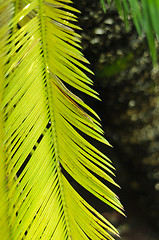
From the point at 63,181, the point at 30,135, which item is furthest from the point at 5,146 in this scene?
the point at 63,181

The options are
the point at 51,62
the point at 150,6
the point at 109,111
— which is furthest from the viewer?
the point at 109,111

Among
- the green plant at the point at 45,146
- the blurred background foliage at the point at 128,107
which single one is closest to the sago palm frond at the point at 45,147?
the green plant at the point at 45,146

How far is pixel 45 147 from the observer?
84cm

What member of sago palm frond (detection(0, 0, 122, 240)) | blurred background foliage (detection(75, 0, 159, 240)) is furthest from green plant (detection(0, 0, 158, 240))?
blurred background foliage (detection(75, 0, 159, 240))

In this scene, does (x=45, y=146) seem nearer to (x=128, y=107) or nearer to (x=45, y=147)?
(x=45, y=147)

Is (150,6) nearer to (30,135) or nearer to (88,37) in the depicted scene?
(30,135)

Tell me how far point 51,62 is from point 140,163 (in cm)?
123

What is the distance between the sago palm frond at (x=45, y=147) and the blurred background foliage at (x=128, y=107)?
0.68 meters

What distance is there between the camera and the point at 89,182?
0.81m

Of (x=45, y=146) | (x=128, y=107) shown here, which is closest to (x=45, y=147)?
(x=45, y=146)

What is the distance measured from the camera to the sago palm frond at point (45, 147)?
0.79 m

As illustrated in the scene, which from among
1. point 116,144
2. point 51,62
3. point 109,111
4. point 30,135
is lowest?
point 116,144

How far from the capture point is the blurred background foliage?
164 centimetres

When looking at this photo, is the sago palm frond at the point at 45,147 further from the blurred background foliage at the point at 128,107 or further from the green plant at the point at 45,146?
the blurred background foliage at the point at 128,107
